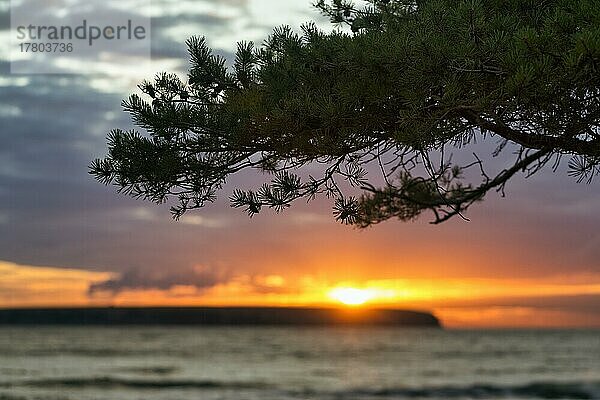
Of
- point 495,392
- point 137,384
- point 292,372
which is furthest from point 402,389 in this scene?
point 137,384

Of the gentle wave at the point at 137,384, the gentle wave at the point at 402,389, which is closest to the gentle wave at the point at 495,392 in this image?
the gentle wave at the point at 402,389

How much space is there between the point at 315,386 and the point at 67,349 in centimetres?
2450

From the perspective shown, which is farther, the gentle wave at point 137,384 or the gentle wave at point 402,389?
the gentle wave at point 137,384

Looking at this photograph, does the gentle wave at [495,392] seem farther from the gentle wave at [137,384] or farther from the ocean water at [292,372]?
the gentle wave at [137,384]

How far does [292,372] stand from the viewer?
33.6 m

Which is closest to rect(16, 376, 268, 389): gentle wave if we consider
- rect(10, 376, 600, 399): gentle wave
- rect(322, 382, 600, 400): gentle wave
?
rect(10, 376, 600, 399): gentle wave

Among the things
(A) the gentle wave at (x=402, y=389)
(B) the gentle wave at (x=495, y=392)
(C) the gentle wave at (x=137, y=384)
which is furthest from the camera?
(C) the gentle wave at (x=137, y=384)

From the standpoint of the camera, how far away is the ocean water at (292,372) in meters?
26.5

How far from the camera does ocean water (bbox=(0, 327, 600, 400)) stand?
1043 inches

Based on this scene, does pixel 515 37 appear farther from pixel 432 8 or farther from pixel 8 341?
pixel 8 341

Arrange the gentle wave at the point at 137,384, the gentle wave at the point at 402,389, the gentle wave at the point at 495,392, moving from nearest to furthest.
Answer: the gentle wave at the point at 495,392, the gentle wave at the point at 402,389, the gentle wave at the point at 137,384

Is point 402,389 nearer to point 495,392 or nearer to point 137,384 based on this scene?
point 495,392

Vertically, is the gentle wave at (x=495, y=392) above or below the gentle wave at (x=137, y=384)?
below

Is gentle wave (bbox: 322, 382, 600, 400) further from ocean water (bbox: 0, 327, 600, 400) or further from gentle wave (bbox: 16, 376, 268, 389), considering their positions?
gentle wave (bbox: 16, 376, 268, 389)
